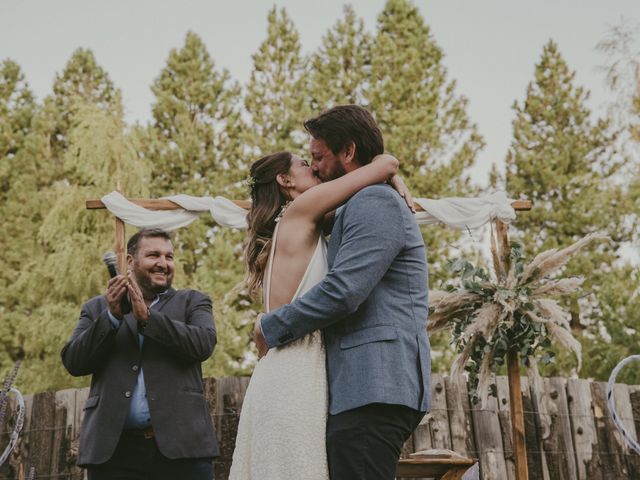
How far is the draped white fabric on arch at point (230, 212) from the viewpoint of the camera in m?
7.11

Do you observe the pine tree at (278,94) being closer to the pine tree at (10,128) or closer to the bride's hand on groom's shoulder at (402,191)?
the pine tree at (10,128)

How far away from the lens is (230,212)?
7.33 metres

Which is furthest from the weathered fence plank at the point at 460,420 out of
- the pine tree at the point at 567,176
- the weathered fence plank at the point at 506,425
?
the pine tree at the point at 567,176

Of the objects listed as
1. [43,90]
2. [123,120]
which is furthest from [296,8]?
[123,120]

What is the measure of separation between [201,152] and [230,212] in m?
10.8

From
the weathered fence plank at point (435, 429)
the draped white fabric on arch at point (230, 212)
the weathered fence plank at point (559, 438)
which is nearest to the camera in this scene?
the weathered fence plank at point (435, 429)

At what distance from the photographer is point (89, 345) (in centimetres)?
321

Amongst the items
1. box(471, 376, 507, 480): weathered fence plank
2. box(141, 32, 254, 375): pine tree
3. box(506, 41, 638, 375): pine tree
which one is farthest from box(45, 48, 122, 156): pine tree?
box(471, 376, 507, 480): weathered fence plank

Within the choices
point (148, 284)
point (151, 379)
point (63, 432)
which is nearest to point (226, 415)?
point (63, 432)

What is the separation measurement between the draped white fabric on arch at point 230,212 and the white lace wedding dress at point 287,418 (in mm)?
5260

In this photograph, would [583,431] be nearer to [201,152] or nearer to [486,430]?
[486,430]

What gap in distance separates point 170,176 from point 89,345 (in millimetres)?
14758

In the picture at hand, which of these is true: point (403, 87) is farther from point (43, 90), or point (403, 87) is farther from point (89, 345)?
point (89, 345)

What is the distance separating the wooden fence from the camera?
629cm
